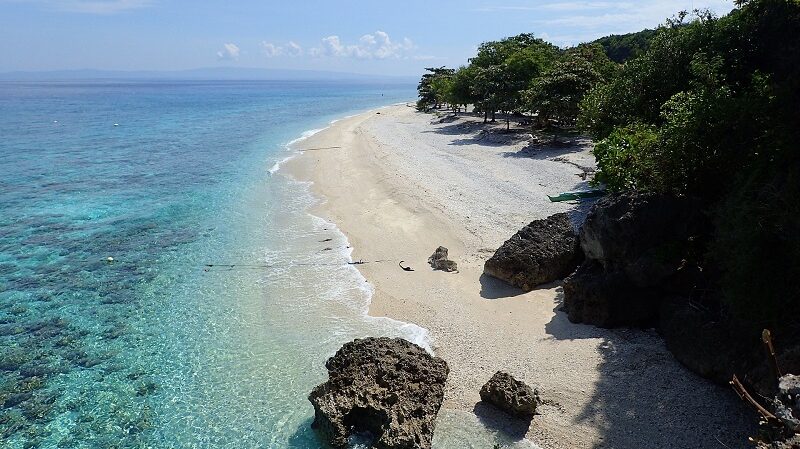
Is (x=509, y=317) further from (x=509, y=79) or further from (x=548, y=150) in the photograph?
(x=509, y=79)

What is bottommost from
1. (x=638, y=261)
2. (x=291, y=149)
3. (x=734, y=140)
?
(x=291, y=149)

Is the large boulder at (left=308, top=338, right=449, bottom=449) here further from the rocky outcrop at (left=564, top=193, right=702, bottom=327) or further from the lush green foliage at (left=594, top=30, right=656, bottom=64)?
Result: the lush green foliage at (left=594, top=30, right=656, bottom=64)

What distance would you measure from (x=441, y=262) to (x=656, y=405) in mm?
8130

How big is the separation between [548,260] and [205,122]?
6483cm

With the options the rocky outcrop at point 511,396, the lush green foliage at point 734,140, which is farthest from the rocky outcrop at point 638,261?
the rocky outcrop at point 511,396

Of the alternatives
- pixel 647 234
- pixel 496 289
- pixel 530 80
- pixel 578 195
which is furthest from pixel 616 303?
pixel 530 80

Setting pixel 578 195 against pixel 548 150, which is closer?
pixel 578 195

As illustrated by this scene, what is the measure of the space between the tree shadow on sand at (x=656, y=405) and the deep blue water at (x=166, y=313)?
5.35 metres

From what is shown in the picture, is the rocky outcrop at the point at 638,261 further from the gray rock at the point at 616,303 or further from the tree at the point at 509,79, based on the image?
the tree at the point at 509,79

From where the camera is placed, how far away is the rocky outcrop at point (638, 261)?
11.6 m

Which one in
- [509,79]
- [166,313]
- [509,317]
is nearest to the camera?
[509,317]

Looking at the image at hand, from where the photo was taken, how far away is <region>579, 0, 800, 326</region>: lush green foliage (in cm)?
882

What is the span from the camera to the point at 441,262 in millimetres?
16688

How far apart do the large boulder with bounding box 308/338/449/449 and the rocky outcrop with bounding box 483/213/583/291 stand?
16.7 ft
